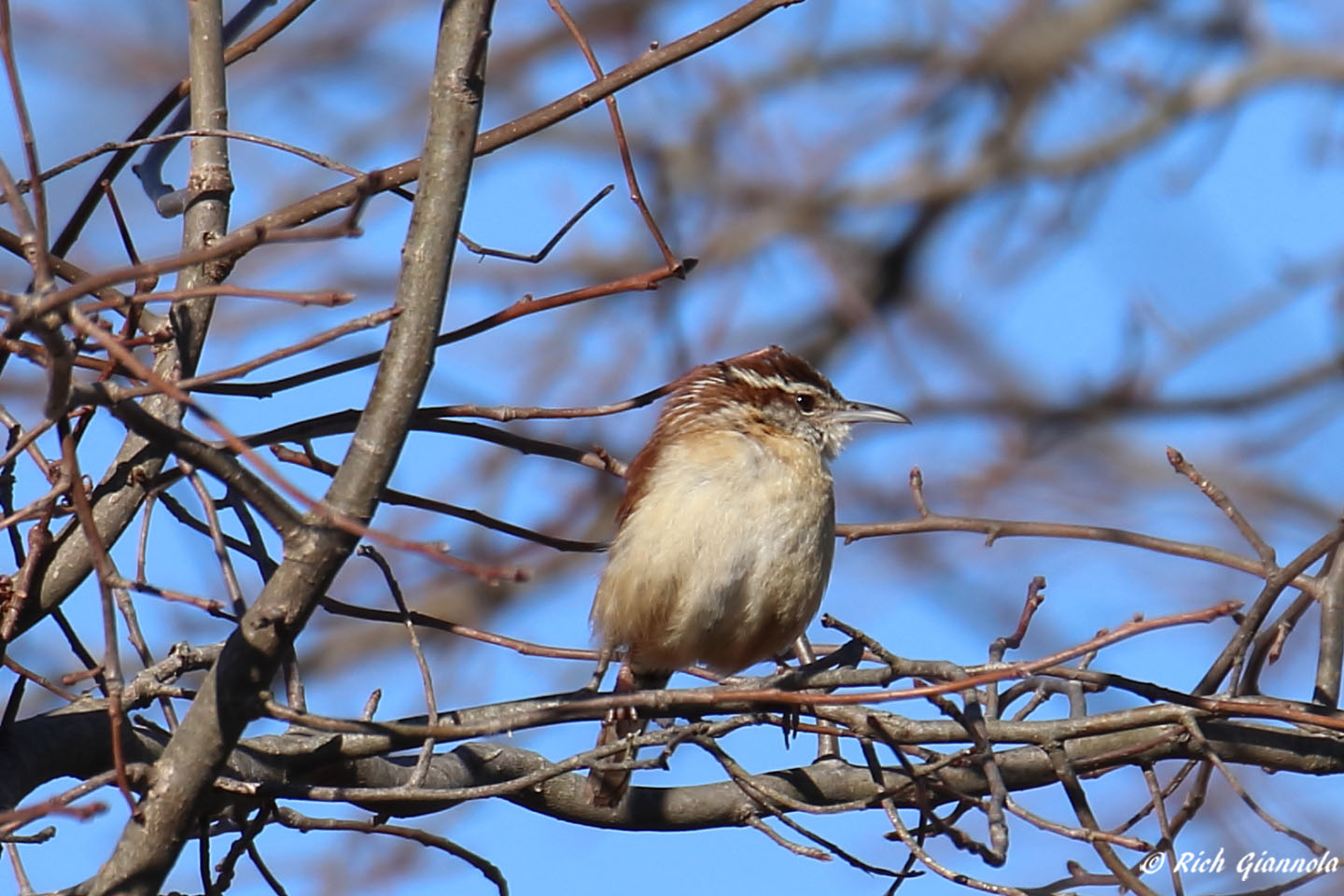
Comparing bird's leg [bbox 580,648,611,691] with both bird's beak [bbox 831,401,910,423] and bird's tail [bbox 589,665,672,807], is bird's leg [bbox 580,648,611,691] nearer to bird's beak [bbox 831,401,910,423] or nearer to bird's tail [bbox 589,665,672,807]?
bird's tail [bbox 589,665,672,807]

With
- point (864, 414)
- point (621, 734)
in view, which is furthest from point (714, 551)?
point (864, 414)

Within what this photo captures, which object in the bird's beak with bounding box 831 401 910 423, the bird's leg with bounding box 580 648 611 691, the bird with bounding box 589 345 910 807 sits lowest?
the bird's leg with bounding box 580 648 611 691

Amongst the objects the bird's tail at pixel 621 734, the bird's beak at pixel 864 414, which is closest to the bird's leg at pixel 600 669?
the bird's tail at pixel 621 734

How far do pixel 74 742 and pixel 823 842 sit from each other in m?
1.72

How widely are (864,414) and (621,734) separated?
154cm

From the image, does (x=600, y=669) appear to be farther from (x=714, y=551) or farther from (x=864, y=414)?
(x=864, y=414)

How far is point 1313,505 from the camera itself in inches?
471

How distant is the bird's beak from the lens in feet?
20.3

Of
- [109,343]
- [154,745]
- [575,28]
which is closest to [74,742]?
[154,745]

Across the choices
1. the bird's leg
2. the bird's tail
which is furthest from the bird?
the bird's leg

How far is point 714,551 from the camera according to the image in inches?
209

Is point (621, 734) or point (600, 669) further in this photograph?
point (621, 734)

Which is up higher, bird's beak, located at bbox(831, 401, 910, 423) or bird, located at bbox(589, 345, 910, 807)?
bird's beak, located at bbox(831, 401, 910, 423)

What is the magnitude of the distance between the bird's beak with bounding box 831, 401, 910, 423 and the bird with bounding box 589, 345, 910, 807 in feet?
0.99
